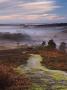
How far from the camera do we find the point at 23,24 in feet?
5.70

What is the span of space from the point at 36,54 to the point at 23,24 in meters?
0.36

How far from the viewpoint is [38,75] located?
67.3 inches

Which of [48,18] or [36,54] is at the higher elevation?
[48,18]

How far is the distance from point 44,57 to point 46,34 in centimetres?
26

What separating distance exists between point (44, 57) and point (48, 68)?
0.13m

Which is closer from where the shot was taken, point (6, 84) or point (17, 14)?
point (6, 84)

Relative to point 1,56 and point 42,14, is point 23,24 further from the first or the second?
point 1,56

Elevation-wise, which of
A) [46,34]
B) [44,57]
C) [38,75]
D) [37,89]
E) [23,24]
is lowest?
[37,89]

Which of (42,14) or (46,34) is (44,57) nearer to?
(46,34)

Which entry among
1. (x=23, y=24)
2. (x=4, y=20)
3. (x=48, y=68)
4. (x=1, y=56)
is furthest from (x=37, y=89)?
(x=4, y=20)

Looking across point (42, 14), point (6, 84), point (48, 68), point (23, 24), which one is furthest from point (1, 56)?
point (42, 14)

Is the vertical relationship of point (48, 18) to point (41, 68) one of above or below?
above

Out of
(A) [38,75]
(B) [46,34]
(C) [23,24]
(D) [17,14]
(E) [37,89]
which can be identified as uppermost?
(D) [17,14]

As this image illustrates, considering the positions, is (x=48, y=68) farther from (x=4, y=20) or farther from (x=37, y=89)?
(x=4, y=20)
